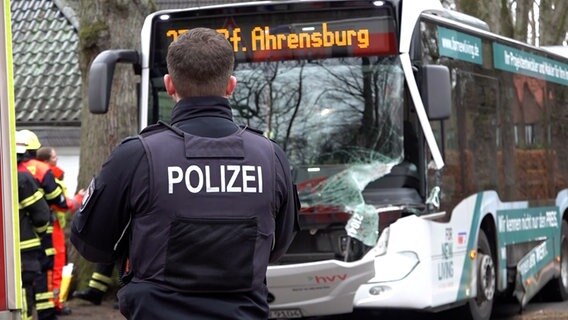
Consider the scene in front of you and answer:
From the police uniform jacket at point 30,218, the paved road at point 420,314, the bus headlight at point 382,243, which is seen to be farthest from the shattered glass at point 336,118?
the paved road at point 420,314

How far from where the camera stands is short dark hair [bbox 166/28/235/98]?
13.3ft

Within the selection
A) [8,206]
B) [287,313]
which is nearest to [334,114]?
[287,313]

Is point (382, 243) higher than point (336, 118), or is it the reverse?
point (336, 118)

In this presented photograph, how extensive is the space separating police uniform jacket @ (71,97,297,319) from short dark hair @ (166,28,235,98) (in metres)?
0.04

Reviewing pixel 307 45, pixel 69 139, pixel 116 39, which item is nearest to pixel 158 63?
pixel 307 45

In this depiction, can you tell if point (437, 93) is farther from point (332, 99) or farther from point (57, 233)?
point (57, 233)

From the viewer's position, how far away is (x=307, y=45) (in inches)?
421

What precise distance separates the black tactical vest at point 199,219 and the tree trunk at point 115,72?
11.0 meters

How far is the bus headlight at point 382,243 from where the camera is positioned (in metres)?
10.4

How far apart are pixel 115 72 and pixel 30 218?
14.9ft

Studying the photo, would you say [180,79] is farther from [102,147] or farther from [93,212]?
[102,147]

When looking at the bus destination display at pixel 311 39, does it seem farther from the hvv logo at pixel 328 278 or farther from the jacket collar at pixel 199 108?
the jacket collar at pixel 199 108

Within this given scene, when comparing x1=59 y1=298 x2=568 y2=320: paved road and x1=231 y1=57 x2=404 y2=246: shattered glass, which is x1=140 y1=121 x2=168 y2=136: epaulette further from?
x1=59 y1=298 x2=568 y2=320: paved road

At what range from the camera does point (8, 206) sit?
5.21m
